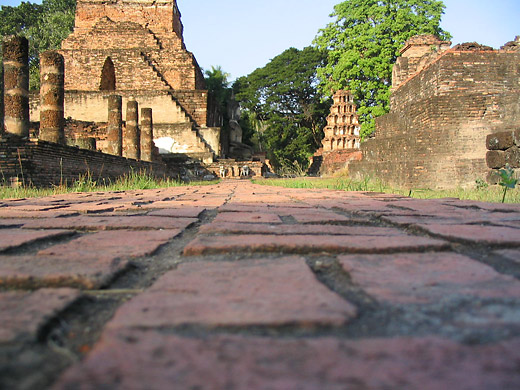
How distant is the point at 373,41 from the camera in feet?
69.9

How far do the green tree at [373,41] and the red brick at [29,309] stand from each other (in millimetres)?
21544

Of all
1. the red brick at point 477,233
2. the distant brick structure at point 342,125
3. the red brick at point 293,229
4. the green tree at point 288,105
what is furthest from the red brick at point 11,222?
the green tree at point 288,105

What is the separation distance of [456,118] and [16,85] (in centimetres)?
824

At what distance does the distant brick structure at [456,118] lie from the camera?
610 centimetres

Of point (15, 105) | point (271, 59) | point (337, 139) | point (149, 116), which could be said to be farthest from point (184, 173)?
point (271, 59)

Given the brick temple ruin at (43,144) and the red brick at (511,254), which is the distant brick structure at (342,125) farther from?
the red brick at (511,254)

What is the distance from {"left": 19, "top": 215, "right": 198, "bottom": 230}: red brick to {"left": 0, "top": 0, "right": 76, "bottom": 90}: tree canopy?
30.4 meters

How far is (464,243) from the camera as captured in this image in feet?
4.38

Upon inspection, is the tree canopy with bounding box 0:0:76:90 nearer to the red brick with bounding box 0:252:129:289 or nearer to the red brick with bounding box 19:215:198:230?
the red brick with bounding box 19:215:198:230

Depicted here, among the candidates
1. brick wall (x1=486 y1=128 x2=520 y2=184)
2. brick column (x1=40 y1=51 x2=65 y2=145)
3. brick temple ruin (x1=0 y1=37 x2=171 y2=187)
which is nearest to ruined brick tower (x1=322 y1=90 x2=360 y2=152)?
brick temple ruin (x1=0 y1=37 x2=171 y2=187)

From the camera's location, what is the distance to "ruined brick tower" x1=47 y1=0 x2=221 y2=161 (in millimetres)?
18344

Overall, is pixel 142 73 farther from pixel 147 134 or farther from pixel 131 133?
pixel 131 133

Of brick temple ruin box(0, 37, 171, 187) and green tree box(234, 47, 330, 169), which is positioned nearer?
brick temple ruin box(0, 37, 171, 187)

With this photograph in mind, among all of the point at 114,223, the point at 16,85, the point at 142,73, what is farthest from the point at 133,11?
the point at 114,223
